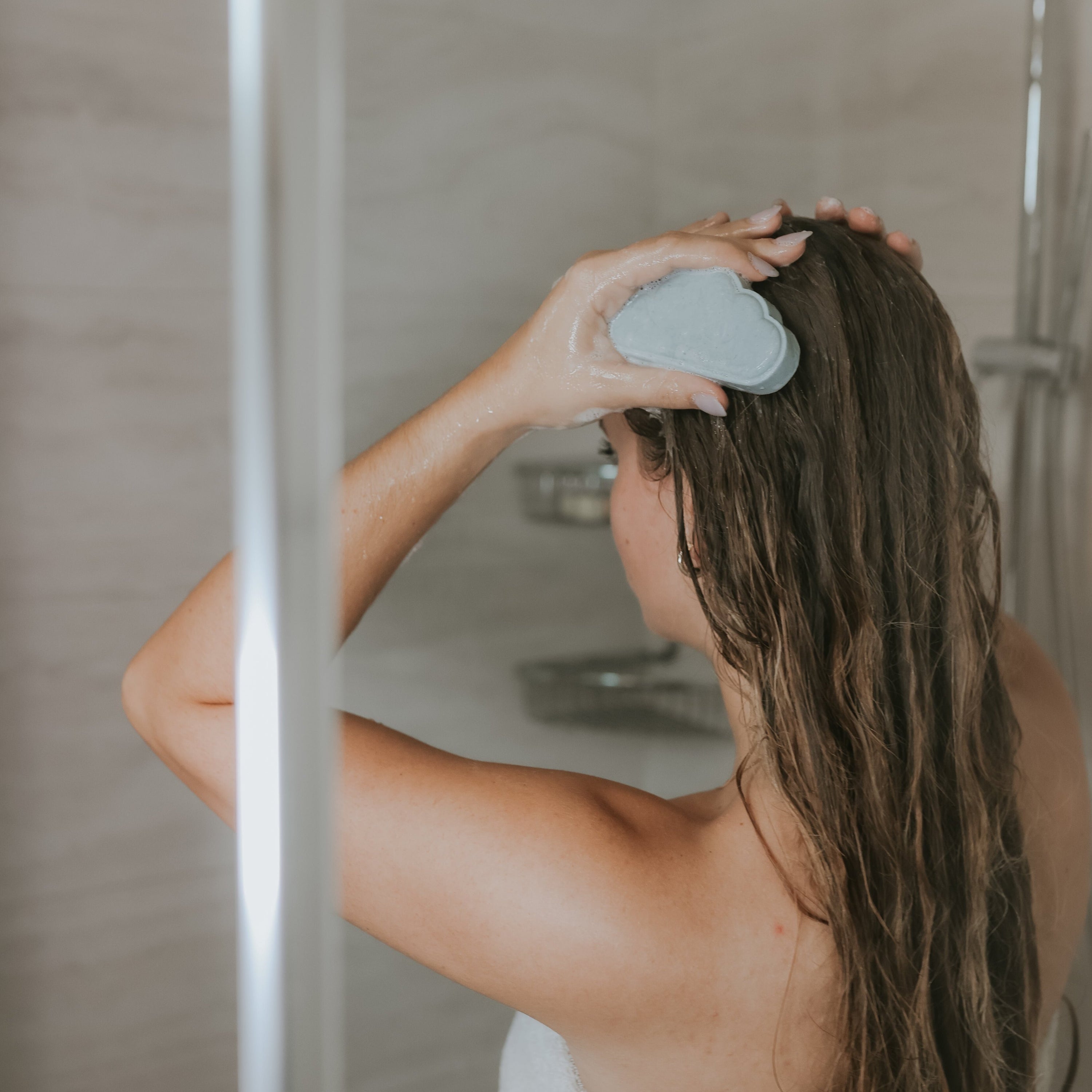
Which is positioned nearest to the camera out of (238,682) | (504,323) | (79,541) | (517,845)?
(238,682)

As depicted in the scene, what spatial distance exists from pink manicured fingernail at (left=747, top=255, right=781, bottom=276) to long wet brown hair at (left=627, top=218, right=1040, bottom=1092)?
0.06 feet

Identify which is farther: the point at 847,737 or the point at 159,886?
the point at 159,886

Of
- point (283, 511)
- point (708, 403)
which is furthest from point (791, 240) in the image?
point (283, 511)

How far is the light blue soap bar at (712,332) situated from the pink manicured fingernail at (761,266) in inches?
0.7

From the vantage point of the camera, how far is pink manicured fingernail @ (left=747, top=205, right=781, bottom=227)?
64 cm

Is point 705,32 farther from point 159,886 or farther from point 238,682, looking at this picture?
point 159,886

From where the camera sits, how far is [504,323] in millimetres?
957

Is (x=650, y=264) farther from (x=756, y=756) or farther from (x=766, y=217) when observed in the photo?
(x=756, y=756)

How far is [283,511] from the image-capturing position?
1.10 ft

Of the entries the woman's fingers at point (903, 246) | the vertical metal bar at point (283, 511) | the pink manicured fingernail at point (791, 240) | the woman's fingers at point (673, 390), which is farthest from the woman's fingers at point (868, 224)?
the vertical metal bar at point (283, 511)

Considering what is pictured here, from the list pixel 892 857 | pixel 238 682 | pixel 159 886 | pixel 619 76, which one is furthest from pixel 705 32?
pixel 159 886

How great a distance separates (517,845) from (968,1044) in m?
0.36

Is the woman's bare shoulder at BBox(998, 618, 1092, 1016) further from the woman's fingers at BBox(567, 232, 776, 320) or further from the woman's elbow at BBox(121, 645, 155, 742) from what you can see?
the woman's elbow at BBox(121, 645, 155, 742)

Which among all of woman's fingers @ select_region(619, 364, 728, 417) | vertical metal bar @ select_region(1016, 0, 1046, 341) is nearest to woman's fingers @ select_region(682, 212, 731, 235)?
woman's fingers @ select_region(619, 364, 728, 417)
